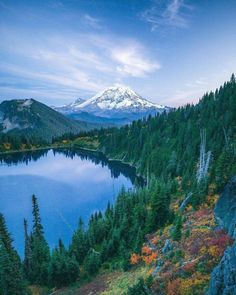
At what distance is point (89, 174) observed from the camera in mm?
162250

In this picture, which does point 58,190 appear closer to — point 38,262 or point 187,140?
point 187,140

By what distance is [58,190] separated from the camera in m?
127

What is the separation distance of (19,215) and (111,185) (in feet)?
173

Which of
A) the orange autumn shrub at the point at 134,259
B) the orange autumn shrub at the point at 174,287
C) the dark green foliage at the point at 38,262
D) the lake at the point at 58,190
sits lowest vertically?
the lake at the point at 58,190

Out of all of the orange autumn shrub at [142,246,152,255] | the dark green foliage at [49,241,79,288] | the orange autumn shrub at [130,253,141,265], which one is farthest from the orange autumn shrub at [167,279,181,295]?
the dark green foliage at [49,241,79,288]

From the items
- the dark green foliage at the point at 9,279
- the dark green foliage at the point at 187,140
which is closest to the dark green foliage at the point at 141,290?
the dark green foliage at the point at 9,279

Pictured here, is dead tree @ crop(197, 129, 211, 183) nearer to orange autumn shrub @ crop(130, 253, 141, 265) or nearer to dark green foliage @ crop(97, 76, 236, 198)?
A: dark green foliage @ crop(97, 76, 236, 198)

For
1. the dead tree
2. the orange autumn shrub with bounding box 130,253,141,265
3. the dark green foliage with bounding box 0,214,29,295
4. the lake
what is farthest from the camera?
the lake

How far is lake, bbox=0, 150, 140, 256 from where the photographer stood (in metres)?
84.1

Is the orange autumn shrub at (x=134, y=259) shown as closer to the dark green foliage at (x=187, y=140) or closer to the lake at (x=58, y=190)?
the dark green foliage at (x=187, y=140)

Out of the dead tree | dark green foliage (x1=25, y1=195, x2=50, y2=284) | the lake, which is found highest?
the dead tree

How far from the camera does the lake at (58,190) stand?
84.1 meters

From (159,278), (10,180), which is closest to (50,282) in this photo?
(159,278)

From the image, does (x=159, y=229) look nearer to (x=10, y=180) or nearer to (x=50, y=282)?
(x=50, y=282)
